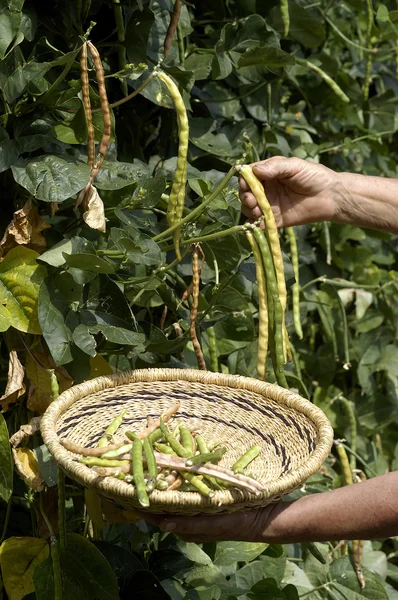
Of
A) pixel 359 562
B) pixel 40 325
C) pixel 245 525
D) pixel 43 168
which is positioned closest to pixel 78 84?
pixel 43 168

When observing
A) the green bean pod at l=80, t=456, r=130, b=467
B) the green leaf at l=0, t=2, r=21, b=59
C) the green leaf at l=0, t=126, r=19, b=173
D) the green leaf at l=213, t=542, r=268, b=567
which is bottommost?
the green leaf at l=213, t=542, r=268, b=567

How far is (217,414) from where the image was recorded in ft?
5.65

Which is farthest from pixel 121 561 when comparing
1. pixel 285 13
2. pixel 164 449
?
pixel 285 13

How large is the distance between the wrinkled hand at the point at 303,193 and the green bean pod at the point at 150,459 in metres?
0.62

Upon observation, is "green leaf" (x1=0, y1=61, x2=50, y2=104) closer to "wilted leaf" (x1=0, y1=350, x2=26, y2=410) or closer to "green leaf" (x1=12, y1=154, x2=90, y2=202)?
"green leaf" (x1=12, y1=154, x2=90, y2=202)

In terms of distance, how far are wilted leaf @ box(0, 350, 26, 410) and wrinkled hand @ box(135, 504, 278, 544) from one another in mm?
342

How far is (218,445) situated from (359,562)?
0.77 m

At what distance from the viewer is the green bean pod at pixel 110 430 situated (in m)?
1.49

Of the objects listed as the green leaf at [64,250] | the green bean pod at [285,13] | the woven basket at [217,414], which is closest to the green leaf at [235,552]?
the woven basket at [217,414]

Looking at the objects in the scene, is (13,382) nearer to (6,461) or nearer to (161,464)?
(6,461)

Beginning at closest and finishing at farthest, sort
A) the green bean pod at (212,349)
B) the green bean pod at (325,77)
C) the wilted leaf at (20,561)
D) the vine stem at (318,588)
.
A: the wilted leaf at (20,561) < the green bean pod at (212,349) < the vine stem at (318,588) < the green bean pod at (325,77)

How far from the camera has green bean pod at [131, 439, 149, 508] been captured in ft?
4.04

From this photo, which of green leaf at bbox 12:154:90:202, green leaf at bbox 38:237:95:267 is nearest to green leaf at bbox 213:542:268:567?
green leaf at bbox 38:237:95:267

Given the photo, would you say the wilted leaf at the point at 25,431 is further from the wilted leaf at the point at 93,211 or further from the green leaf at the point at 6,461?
the wilted leaf at the point at 93,211
